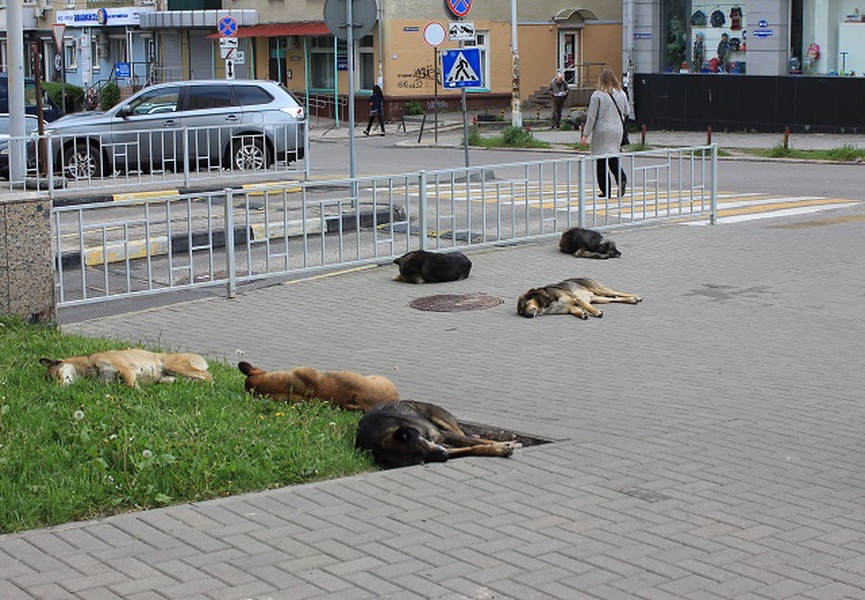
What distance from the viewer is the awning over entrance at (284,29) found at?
158 ft

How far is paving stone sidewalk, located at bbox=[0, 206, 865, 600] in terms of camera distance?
18.0 ft

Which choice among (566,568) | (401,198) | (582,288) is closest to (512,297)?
(582,288)

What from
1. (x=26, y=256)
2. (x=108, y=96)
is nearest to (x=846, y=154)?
(x=26, y=256)

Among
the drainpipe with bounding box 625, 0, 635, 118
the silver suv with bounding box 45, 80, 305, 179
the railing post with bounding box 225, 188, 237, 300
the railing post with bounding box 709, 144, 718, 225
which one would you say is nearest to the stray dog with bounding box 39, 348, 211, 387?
the railing post with bounding box 225, 188, 237, 300

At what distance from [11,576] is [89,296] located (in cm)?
798

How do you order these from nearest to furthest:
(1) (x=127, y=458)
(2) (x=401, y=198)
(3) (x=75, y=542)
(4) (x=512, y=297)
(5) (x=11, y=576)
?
(5) (x=11, y=576) → (3) (x=75, y=542) → (1) (x=127, y=458) → (4) (x=512, y=297) → (2) (x=401, y=198)

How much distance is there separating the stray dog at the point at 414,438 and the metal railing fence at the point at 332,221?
4.85m

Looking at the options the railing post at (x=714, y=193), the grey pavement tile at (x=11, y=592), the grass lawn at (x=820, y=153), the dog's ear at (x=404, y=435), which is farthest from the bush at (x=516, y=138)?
the grey pavement tile at (x=11, y=592)

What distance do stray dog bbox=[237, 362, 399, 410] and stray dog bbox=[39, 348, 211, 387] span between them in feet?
1.85

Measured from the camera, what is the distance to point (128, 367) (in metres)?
8.41

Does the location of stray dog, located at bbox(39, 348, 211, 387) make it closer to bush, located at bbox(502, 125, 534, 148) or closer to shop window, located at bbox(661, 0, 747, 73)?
bush, located at bbox(502, 125, 534, 148)

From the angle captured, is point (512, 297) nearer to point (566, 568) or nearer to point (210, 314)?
point (210, 314)

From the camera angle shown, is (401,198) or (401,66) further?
(401,66)

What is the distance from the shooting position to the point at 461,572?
5531 mm
